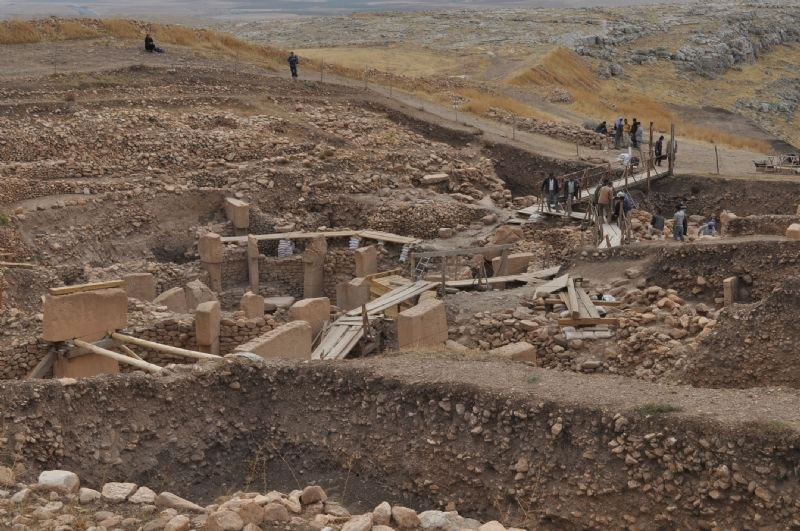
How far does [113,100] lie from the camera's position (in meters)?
30.8

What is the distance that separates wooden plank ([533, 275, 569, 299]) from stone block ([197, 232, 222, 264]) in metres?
7.59

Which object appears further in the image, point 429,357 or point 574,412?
point 429,357

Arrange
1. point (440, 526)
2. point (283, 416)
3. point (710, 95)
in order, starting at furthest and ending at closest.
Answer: point (710, 95)
point (283, 416)
point (440, 526)

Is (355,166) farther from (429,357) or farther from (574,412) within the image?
(574,412)

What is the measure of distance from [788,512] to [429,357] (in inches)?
181

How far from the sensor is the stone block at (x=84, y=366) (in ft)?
47.7

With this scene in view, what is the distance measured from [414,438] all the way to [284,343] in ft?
10.2

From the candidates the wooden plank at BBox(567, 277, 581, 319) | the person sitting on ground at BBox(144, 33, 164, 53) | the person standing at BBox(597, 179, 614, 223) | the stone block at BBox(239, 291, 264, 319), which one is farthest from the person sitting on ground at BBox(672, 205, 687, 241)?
the person sitting on ground at BBox(144, 33, 164, 53)

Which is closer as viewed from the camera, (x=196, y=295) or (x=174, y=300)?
(x=174, y=300)

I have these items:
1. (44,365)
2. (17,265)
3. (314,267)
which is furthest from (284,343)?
(314,267)

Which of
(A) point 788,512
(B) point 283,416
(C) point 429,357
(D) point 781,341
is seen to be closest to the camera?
(A) point 788,512

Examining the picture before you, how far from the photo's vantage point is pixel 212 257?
23.4 m

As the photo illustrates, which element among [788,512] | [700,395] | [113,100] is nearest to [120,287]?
[700,395]

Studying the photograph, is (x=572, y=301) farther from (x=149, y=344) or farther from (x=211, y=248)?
(x=211, y=248)
